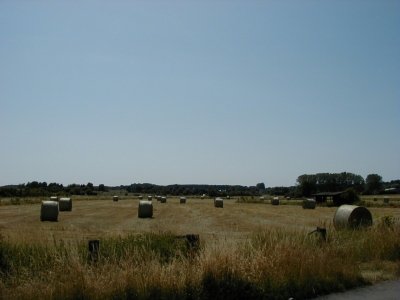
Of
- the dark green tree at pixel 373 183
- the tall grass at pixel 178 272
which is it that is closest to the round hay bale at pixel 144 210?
the tall grass at pixel 178 272

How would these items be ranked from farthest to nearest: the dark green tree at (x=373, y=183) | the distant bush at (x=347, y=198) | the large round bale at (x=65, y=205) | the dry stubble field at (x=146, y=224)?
1. the dark green tree at (x=373, y=183)
2. the distant bush at (x=347, y=198)
3. the large round bale at (x=65, y=205)
4. the dry stubble field at (x=146, y=224)

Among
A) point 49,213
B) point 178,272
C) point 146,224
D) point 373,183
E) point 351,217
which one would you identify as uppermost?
point 373,183

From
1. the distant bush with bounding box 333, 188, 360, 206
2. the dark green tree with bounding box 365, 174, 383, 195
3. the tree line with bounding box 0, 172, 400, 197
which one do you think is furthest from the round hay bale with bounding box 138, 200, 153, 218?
the dark green tree with bounding box 365, 174, 383, 195

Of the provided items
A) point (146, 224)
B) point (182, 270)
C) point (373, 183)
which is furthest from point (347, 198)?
point (373, 183)

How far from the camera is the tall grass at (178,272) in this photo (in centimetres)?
827

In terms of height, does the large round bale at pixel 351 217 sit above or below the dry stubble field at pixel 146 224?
above

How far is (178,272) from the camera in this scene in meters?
8.86

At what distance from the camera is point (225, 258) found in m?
9.10

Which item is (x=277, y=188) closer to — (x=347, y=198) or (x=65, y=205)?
(x=347, y=198)

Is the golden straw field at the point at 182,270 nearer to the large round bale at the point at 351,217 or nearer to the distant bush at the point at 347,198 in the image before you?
the large round bale at the point at 351,217

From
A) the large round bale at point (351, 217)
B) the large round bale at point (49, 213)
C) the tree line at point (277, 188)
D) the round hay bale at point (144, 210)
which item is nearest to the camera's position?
the large round bale at point (351, 217)

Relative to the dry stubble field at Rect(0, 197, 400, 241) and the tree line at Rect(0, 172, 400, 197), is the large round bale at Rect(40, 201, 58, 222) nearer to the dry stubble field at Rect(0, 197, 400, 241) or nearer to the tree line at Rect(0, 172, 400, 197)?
the dry stubble field at Rect(0, 197, 400, 241)

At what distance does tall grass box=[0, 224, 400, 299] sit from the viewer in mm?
8266

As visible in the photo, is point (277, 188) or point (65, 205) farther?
point (277, 188)
